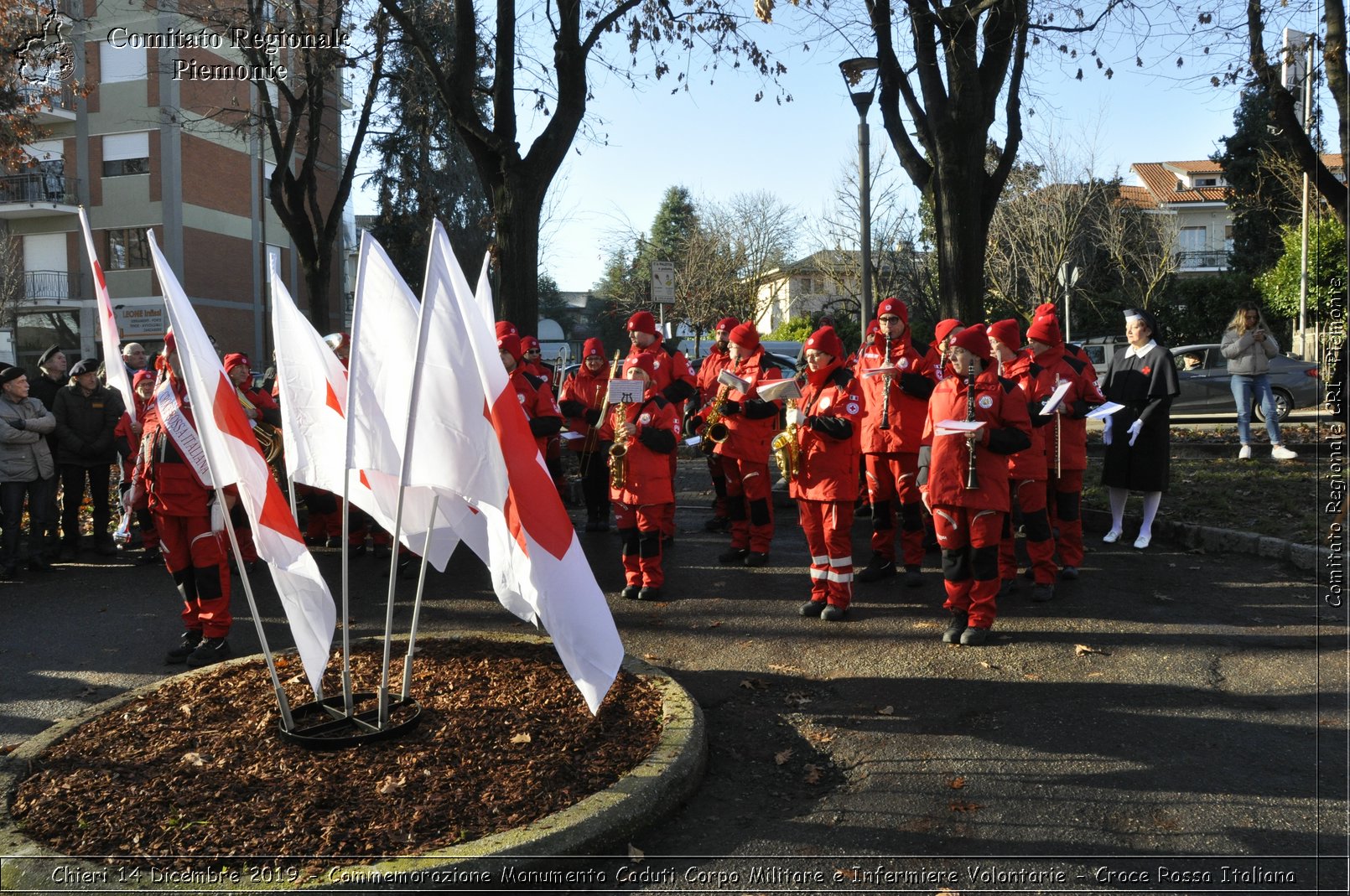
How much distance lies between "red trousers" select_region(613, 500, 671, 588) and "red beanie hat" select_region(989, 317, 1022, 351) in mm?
2849

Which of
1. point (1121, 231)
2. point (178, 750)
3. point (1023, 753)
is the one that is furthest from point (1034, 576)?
point (1121, 231)

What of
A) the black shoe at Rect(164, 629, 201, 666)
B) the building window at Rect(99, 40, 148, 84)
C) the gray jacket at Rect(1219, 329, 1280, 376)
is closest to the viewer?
the black shoe at Rect(164, 629, 201, 666)

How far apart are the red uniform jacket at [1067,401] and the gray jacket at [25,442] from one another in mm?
9104

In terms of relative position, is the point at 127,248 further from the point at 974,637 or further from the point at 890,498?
the point at 974,637

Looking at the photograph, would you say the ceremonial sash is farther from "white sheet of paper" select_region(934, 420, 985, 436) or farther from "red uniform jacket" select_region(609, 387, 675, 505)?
"white sheet of paper" select_region(934, 420, 985, 436)

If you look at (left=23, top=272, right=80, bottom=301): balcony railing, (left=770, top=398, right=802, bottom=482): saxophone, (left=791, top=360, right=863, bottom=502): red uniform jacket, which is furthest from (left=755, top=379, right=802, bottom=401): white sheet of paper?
(left=23, top=272, right=80, bottom=301): balcony railing

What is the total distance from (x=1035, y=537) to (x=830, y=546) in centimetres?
165

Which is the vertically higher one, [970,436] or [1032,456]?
[970,436]

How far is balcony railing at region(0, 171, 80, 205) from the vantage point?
36375 millimetres

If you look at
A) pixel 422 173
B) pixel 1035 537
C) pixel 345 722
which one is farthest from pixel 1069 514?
pixel 422 173

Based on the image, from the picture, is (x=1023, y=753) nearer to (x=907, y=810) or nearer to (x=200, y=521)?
(x=907, y=810)

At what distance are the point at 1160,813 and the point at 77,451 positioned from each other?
33.4 feet

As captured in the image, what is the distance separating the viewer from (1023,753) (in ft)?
16.0

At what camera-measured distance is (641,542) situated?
793 cm
